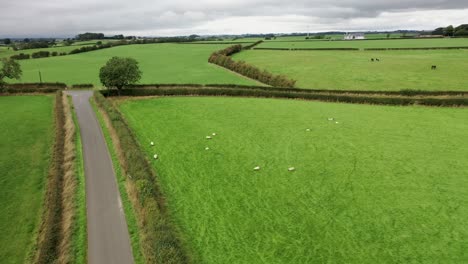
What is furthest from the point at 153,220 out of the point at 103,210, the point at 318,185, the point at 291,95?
the point at 291,95

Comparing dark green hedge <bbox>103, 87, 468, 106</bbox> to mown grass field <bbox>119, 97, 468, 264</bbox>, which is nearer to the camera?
mown grass field <bbox>119, 97, 468, 264</bbox>

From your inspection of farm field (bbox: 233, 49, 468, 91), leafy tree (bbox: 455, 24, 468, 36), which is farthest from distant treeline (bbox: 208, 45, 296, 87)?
leafy tree (bbox: 455, 24, 468, 36)

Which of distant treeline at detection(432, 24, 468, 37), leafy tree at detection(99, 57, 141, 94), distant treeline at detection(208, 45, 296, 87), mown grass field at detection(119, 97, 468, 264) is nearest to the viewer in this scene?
mown grass field at detection(119, 97, 468, 264)

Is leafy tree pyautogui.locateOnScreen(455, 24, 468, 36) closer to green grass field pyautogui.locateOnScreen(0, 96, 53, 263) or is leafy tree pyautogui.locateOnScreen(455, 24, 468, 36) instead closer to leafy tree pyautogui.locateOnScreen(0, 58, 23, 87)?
green grass field pyautogui.locateOnScreen(0, 96, 53, 263)

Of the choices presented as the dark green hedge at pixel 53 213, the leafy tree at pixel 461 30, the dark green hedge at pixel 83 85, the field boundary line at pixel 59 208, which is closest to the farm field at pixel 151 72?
the dark green hedge at pixel 83 85

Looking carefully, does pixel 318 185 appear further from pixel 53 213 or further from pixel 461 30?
pixel 461 30

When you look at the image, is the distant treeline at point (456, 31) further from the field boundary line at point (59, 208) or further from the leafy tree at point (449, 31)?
the field boundary line at point (59, 208)
